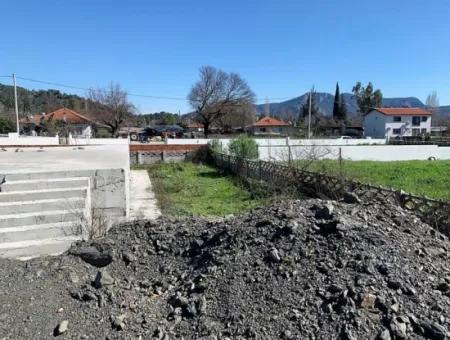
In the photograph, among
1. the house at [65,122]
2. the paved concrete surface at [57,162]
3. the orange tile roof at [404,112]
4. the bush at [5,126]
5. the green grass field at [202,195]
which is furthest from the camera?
the orange tile roof at [404,112]

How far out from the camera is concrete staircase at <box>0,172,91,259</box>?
15.8 ft

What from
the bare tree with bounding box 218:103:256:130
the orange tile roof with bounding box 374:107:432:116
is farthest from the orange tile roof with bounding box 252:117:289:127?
the orange tile roof with bounding box 374:107:432:116

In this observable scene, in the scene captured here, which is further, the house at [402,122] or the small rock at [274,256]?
the house at [402,122]

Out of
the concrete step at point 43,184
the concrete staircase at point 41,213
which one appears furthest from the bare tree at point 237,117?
the concrete staircase at point 41,213

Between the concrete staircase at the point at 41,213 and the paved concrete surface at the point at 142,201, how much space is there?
5.70 ft

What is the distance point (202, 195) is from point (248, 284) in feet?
31.7

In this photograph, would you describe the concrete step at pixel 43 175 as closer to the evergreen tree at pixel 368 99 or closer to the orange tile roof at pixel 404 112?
the orange tile roof at pixel 404 112

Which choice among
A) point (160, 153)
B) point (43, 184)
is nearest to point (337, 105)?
point (160, 153)

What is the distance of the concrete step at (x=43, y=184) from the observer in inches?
217

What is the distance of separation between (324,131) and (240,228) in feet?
219

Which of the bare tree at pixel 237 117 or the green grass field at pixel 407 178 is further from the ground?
the bare tree at pixel 237 117

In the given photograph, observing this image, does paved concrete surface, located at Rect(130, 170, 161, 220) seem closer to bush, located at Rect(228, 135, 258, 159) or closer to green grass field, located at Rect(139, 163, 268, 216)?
green grass field, located at Rect(139, 163, 268, 216)

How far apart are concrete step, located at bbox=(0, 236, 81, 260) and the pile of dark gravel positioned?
1157 millimetres

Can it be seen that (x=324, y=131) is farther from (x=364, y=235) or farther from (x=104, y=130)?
(x=364, y=235)
